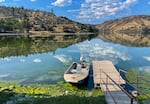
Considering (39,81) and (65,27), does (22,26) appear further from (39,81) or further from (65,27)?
(39,81)

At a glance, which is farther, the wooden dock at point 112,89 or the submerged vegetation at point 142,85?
the submerged vegetation at point 142,85

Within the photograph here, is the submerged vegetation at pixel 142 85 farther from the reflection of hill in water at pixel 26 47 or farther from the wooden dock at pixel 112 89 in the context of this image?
the reflection of hill in water at pixel 26 47

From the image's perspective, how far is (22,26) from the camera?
6481 inches

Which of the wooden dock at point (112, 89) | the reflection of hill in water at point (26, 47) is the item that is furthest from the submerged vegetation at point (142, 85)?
the reflection of hill in water at point (26, 47)

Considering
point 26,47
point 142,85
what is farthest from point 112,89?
point 26,47

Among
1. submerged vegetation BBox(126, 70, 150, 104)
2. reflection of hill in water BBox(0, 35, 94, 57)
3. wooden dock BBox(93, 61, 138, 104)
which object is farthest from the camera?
reflection of hill in water BBox(0, 35, 94, 57)

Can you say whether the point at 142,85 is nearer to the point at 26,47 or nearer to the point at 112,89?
the point at 112,89

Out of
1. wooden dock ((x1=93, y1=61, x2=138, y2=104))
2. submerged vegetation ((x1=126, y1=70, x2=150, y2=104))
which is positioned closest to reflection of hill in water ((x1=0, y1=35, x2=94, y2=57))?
wooden dock ((x1=93, y1=61, x2=138, y2=104))

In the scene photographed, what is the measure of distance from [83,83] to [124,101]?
887 centimetres

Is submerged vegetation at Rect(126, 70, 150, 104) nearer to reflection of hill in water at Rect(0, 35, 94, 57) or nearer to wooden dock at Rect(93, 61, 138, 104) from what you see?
wooden dock at Rect(93, 61, 138, 104)

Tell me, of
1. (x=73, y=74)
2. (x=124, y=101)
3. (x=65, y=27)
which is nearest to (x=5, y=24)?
(x=65, y=27)

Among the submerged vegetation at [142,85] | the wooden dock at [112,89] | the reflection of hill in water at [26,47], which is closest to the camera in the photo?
the wooden dock at [112,89]

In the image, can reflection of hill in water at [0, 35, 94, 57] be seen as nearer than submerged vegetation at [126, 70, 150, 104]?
No

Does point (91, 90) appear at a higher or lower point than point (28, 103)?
lower
